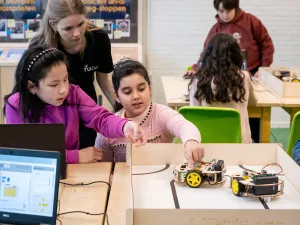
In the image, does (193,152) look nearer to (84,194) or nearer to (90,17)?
(84,194)

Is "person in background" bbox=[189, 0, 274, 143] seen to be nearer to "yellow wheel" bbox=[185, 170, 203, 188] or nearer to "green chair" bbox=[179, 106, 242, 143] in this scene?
"green chair" bbox=[179, 106, 242, 143]

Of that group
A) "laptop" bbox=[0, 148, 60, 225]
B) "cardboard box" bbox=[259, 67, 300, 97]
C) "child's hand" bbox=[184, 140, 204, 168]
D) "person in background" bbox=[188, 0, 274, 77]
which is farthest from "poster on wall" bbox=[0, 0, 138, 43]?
"laptop" bbox=[0, 148, 60, 225]

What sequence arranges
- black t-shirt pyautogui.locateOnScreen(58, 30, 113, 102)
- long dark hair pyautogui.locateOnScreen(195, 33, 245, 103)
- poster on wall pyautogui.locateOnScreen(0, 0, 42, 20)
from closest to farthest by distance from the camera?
1. black t-shirt pyautogui.locateOnScreen(58, 30, 113, 102)
2. long dark hair pyautogui.locateOnScreen(195, 33, 245, 103)
3. poster on wall pyautogui.locateOnScreen(0, 0, 42, 20)

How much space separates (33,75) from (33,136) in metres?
0.33

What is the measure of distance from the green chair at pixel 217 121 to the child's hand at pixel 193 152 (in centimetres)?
98

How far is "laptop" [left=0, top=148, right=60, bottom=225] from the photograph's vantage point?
1496mm

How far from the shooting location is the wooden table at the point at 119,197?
169 cm

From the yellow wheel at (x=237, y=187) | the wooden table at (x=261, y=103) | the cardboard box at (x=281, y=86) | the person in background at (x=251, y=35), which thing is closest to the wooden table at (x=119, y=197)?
the yellow wheel at (x=237, y=187)

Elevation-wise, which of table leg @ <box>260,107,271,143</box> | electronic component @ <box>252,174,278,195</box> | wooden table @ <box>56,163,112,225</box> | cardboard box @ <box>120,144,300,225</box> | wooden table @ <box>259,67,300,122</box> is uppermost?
electronic component @ <box>252,174,278,195</box>

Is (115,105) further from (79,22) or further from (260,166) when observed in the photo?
(260,166)

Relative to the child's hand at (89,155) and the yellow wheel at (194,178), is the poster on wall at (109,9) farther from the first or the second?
the yellow wheel at (194,178)

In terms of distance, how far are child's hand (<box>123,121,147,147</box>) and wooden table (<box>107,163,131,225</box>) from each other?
0.16 metres

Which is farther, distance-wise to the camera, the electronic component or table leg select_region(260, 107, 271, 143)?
table leg select_region(260, 107, 271, 143)

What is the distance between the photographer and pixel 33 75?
2133 millimetres
